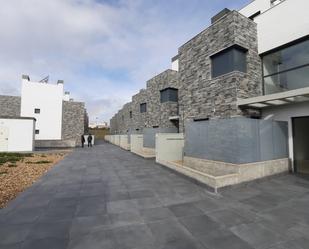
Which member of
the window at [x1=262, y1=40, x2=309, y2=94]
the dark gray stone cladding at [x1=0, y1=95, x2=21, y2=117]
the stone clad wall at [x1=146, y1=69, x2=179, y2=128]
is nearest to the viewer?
the window at [x1=262, y1=40, x2=309, y2=94]

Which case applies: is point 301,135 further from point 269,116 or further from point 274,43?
point 274,43

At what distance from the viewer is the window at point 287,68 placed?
872 cm

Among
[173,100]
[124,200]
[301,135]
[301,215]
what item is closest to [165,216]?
[124,200]

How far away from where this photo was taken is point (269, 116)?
9.97m

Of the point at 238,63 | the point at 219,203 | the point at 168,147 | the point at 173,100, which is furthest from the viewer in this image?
the point at 173,100

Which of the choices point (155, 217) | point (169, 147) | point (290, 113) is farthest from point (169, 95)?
point (155, 217)

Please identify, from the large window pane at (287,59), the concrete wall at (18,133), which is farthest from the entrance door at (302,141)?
the concrete wall at (18,133)

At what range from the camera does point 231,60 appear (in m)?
9.92

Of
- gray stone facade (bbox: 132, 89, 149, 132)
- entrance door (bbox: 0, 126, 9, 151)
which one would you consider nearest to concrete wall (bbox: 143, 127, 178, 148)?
gray stone facade (bbox: 132, 89, 149, 132)

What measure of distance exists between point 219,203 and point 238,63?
7249 mm

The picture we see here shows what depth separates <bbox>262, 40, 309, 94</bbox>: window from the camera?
872cm

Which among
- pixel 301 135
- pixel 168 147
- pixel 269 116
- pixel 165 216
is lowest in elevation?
pixel 165 216

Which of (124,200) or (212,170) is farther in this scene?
(212,170)

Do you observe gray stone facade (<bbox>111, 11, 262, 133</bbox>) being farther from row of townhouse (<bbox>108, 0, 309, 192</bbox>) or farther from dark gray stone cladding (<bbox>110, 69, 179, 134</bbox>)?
dark gray stone cladding (<bbox>110, 69, 179, 134</bbox>)
